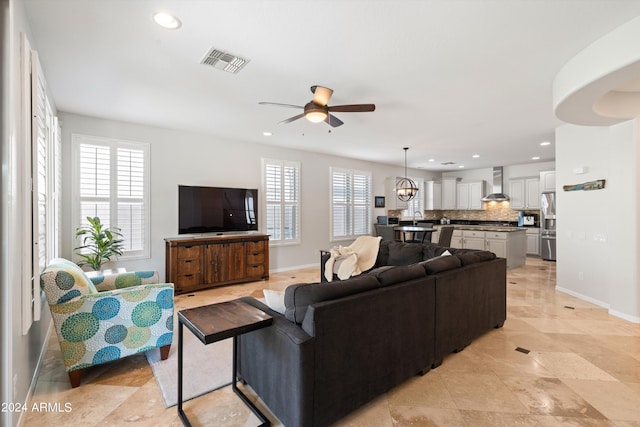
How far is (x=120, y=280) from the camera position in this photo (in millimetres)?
3242

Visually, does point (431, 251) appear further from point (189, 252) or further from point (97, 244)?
point (97, 244)

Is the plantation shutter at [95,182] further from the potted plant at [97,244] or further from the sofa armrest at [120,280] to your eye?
the sofa armrest at [120,280]

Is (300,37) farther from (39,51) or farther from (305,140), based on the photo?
(305,140)

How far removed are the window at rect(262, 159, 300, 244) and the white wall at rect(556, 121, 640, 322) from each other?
188 inches

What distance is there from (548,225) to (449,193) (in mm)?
3015

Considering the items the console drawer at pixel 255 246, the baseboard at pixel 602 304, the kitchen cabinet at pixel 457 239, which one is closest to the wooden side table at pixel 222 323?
the console drawer at pixel 255 246

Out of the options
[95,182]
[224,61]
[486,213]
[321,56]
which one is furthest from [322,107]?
[486,213]

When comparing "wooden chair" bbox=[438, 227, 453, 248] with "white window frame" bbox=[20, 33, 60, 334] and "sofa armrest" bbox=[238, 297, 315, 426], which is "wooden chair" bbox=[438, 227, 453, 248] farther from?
"white window frame" bbox=[20, 33, 60, 334]

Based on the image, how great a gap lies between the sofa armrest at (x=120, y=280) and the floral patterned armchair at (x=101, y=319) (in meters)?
0.67

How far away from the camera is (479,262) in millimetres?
3270

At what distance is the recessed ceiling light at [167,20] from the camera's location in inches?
85.8

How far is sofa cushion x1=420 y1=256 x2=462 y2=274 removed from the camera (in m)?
2.72

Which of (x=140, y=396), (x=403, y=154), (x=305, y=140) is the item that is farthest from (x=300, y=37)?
(x=403, y=154)

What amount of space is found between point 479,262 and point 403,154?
4565 millimetres
